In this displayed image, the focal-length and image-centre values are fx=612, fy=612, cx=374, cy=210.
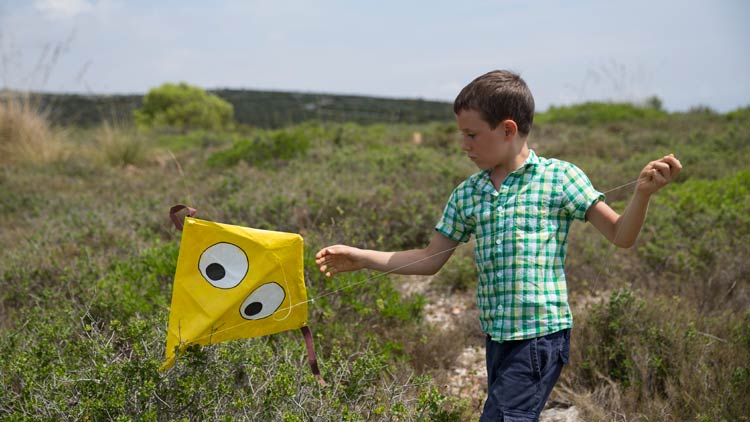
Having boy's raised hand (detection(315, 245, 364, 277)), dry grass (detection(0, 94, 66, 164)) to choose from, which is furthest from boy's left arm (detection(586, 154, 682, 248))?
dry grass (detection(0, 94, 66, 164))

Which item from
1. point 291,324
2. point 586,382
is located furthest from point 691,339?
point 291,324

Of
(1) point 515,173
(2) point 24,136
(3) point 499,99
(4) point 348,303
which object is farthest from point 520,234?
(2) point 24,136

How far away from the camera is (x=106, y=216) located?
5.60m

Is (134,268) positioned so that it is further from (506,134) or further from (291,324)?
(506,134)

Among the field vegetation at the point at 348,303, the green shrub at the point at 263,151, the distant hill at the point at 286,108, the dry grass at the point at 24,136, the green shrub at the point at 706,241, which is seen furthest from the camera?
the distant hill at the point at 286,108

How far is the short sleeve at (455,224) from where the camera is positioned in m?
2.30

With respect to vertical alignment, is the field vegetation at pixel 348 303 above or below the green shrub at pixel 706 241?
below

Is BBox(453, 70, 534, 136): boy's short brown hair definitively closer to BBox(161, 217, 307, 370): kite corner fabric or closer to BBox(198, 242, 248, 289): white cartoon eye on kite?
→ BBox(161, 217, 307, 370): kite corner fabric

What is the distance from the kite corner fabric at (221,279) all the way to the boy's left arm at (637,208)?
108cm

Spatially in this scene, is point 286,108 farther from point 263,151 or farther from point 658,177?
point 658,177

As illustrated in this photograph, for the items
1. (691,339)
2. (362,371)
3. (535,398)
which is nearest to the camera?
(535,398)

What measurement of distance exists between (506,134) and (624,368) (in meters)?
1.68

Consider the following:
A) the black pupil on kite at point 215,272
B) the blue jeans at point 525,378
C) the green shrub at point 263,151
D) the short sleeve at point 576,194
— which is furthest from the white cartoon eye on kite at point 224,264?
the green shrub at point 263,151

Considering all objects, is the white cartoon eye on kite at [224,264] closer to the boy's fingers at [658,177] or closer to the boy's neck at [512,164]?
the boy's neck at [512,164]
